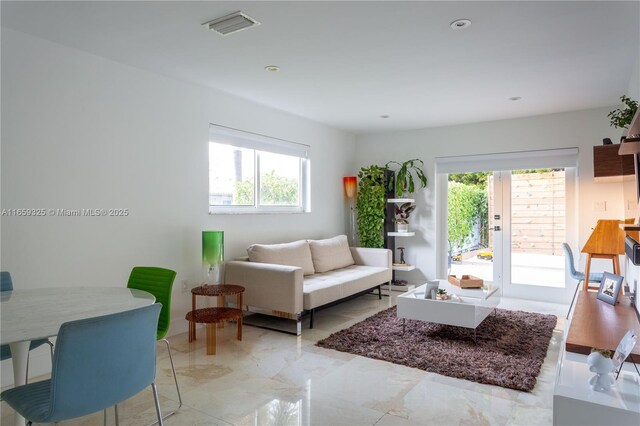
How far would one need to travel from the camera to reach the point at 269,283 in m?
3.90

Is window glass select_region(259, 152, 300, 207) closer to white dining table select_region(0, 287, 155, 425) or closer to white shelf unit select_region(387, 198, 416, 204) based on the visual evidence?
white shelf unit select_region(387, 198, 416, 204)

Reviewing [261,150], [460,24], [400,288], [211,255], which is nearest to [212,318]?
[211,255]

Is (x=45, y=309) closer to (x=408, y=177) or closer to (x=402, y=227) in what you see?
(x=402, y=227)

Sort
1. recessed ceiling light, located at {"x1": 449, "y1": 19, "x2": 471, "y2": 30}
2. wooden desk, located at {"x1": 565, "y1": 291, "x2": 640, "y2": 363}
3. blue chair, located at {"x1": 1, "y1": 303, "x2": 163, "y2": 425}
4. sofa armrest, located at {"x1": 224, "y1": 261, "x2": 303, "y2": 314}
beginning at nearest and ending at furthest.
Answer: blue chair, located at {"x1": 1, "y1": 303, "x2": 163, "y2": 425} → wooden desk, located at {"x1": 565, "y1": 291, "x2": 640, "y2": 363} → recessed ceiling light, located at {"x1": 449, "y1": 19, "x2": 471, "y2": 30} → sofa armrest, located at {"x1": 224, "y1": 261, "x2": 303, "y2": 314}

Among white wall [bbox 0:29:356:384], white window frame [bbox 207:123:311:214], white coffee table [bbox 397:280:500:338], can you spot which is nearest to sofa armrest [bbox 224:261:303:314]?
white wall [bbox 0:29:356:384]

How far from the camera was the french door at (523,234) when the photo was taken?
17.0ft

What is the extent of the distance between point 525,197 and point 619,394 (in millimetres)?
4283

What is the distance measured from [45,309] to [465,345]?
→ 3.04 meters

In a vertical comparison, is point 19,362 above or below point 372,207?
below

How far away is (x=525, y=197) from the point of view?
541cm

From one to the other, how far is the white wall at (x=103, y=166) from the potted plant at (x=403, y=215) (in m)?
2.35

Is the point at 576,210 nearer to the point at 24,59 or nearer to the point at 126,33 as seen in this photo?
the point at 126,33

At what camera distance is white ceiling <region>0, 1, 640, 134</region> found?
248 centimetres

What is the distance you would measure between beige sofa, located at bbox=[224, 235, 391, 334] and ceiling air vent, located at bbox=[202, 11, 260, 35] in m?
2.08
